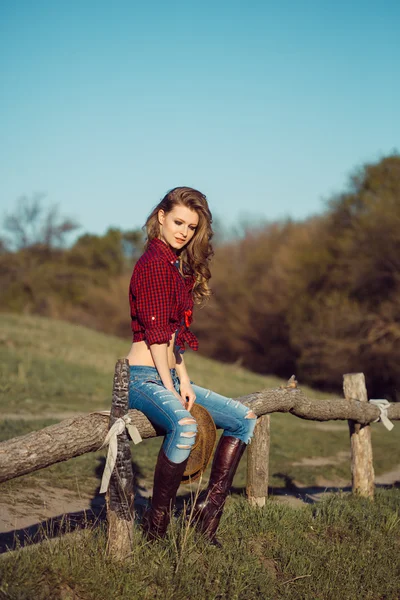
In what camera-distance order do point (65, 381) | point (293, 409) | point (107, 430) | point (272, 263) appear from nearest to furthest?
point (107, 430) → point (293, 409) → point (65, 381) → point (272, 263)

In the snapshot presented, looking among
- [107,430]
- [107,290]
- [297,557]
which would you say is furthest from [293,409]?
[107,290]

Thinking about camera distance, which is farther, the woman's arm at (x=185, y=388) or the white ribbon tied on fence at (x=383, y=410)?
the white ribbon tied on fence at (x=383, y=410)

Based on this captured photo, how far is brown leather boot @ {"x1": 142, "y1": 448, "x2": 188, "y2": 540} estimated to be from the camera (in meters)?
3.62

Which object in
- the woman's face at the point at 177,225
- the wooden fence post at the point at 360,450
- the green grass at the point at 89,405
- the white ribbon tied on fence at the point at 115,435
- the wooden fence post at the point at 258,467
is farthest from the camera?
the green grass at the point at 89,405

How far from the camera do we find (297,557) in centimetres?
421

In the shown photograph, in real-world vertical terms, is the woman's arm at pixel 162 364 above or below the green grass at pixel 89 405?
above

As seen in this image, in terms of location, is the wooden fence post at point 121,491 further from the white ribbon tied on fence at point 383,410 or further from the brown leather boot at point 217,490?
the white ribbon tied on fence at point 383,410

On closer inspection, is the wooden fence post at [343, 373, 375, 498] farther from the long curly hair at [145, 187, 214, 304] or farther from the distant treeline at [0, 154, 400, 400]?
the distant treeline at [0, 154, 400, 400]

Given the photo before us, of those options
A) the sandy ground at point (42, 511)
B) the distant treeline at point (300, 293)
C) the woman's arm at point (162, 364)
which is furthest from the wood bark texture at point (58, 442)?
the distant treeline at point (300, 293)

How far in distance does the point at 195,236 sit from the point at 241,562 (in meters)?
2.14

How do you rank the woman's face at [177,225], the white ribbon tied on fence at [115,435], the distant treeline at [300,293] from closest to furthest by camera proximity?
the white ribbon tied on fence at [115,435] → the woman's face at [177,225] → the distant treeline at [300,293]

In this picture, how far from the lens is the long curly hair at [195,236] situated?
4188 millimetres

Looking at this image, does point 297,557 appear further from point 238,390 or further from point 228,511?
point 238,390

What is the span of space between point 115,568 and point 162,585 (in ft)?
0.90
